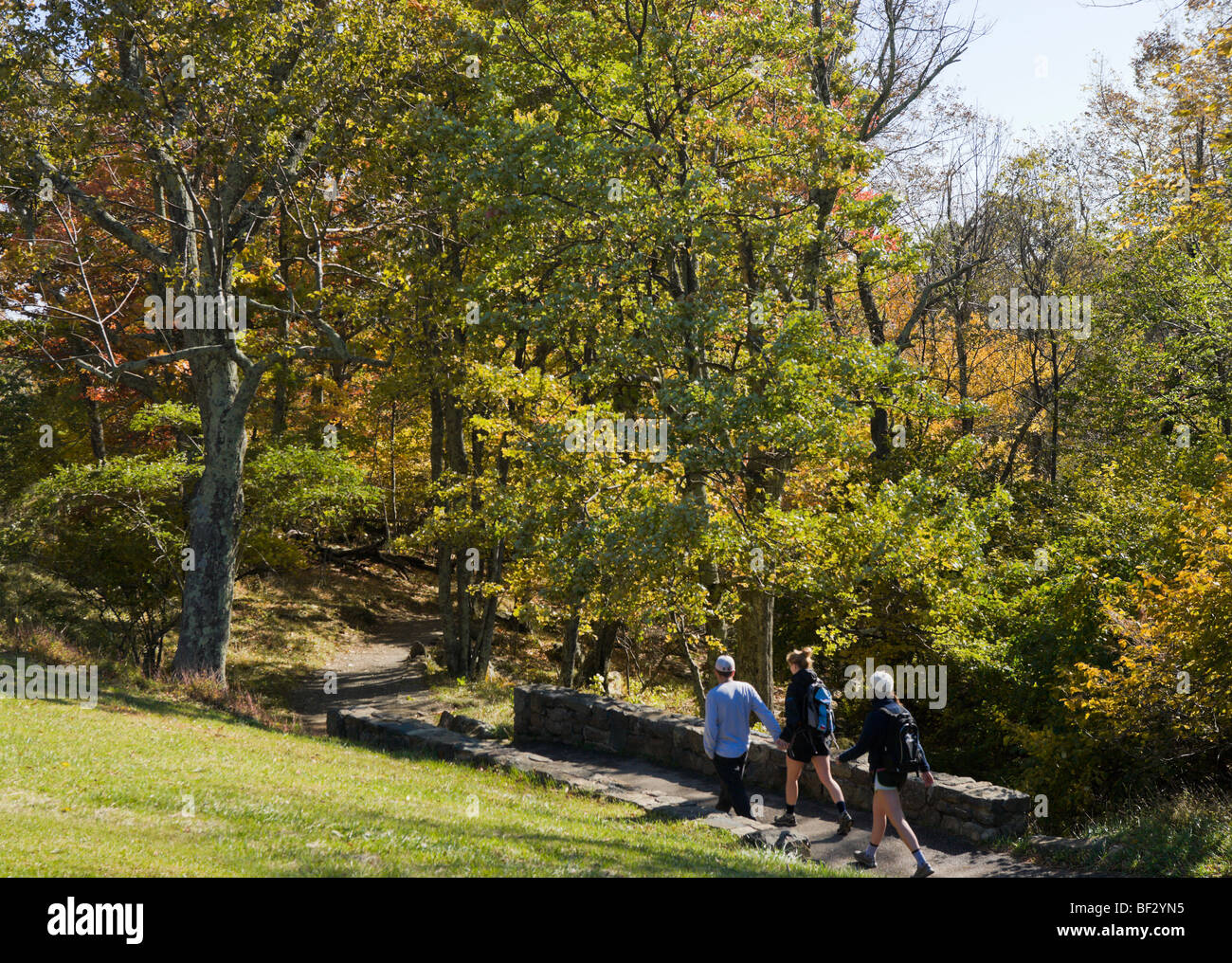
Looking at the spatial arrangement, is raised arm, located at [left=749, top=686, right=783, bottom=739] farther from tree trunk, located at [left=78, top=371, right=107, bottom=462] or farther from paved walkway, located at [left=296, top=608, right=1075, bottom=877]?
tree trunk, located at [left=78, top=371, right=107, bottom=462]

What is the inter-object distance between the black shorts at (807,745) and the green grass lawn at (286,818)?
57.0 inches

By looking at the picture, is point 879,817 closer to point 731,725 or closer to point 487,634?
point 731,725

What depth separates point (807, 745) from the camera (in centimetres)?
1001

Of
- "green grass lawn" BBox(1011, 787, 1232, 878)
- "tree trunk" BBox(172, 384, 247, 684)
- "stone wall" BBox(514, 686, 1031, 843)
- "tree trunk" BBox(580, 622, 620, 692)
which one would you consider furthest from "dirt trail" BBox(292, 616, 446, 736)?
"green grass lawn" BBox(1011, 787, 1232, 878)

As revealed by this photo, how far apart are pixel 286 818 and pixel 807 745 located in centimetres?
520

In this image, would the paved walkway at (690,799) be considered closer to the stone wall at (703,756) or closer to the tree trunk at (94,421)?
the stone wall at (703,756)

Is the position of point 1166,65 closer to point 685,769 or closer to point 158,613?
point 685,769

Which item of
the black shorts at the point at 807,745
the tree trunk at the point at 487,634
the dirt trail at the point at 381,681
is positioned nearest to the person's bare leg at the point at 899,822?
the black shorts at the point at 807,745

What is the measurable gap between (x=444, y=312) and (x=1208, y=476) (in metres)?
14.8

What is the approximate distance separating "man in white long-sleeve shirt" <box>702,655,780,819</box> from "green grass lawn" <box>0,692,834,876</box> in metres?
0.82

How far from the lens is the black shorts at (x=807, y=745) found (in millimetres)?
9977

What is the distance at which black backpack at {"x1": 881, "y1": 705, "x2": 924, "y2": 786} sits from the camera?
8.52m

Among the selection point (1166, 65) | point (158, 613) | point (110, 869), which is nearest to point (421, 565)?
point (158, 613)

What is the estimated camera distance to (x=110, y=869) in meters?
5.79
